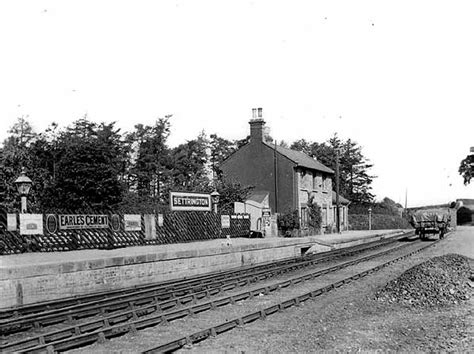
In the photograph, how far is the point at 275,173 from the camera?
45969mm

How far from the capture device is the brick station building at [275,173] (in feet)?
148

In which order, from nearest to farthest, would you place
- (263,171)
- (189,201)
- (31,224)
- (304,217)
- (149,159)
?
(31,224) < (189,201) < (304,217) < (263,171) < (149,159)

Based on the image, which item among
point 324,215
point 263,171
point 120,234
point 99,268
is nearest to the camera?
point 99,268

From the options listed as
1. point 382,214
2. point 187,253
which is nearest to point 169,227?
point 187,253

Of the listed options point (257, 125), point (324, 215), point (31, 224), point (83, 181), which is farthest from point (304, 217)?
point (31, 224)

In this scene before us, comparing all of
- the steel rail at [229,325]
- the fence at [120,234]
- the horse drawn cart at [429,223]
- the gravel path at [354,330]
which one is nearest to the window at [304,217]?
the horse drawn cart at [429,223]

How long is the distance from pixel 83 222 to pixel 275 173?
86.2 feet

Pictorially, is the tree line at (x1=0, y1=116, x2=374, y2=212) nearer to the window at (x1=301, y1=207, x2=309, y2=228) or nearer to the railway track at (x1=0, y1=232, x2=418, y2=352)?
the window at (x1=301, y1=207, x2=309, y2=228)

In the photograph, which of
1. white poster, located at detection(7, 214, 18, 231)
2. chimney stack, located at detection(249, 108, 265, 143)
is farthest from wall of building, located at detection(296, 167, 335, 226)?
white poster, located at detection(7, 214, 18, 231)

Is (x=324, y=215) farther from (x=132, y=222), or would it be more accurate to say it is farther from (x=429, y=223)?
(x=132, y=222)

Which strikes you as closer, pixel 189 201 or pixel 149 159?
pixel 189 201

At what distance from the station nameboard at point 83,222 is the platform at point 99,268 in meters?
0.96

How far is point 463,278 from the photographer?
1565 cm

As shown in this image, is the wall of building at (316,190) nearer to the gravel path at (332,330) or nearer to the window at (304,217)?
the window at (304,217)
